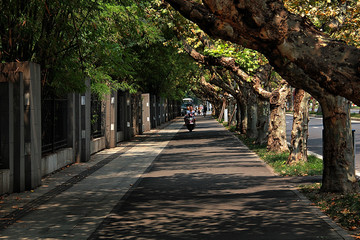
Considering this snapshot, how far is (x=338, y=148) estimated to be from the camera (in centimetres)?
1213

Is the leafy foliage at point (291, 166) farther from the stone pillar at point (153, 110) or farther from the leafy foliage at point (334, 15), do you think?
the stone pillar at point (153, 110)

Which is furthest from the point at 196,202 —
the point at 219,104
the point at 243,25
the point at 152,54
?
the point at 219,104

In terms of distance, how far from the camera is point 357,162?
18141 mm

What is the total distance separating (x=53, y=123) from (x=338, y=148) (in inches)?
343

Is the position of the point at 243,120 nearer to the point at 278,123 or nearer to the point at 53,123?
the point at 278,123

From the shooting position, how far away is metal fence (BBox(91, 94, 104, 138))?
2430cm

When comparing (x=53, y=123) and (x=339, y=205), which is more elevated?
(x=53, y=123)

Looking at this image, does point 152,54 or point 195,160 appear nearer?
point 195,160

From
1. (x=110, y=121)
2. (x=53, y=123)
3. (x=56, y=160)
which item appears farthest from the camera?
(x=110, y=121)

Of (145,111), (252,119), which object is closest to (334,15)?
(252,119)

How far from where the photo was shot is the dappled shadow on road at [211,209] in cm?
853

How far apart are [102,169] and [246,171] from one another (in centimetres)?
427

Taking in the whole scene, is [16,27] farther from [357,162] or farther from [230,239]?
[357,162]

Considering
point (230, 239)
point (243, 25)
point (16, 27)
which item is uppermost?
point (16, 27)
